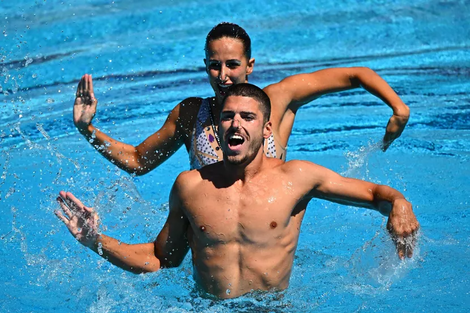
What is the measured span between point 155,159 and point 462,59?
505 cm

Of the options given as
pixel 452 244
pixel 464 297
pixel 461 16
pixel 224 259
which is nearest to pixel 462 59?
pixel 461 16

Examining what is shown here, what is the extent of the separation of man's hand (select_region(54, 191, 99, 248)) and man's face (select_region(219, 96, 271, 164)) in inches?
26.3

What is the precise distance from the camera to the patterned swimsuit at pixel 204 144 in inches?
162

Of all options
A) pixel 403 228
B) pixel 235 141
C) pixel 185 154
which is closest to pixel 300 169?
pixel 235 141

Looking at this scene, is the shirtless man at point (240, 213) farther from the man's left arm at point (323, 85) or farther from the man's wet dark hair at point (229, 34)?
the man's left arm at point (323, 85)

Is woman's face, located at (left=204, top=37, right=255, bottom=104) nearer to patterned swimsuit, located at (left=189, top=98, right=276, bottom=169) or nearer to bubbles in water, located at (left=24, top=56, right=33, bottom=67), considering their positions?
patterned swimsuit, located at (left=189, top=98, right=276, bottom=169)

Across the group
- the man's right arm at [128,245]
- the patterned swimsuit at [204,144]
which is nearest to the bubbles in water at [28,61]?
the patterned swimsuit at [204,144]

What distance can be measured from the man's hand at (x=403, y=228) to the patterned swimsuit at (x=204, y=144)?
106cm

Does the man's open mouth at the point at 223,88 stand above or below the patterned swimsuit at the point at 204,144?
above

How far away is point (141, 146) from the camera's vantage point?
4.43 metres

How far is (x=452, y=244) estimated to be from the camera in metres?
4.85

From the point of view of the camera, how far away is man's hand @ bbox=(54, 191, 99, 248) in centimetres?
339

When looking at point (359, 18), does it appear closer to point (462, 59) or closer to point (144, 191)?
point (462, 59)

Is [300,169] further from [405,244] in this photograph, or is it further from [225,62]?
[225,62]
